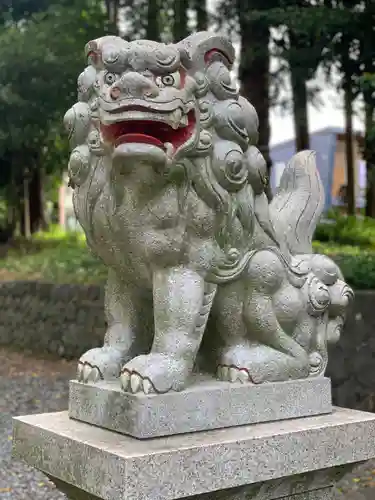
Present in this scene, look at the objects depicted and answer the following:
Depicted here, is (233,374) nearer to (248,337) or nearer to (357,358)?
(248,337)

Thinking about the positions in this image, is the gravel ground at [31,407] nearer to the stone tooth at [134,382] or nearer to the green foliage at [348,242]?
the green foliage at [348,242]

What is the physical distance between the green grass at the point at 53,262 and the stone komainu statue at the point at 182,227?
212 inches

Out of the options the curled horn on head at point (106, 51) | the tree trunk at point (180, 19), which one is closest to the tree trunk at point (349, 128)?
the tree trunk at point (180, 19)

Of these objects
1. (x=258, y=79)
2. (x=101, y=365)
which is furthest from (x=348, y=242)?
(x=101, y=365)

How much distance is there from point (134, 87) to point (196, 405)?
1.03 m

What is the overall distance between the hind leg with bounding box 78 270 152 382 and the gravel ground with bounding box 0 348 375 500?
2.42 metres

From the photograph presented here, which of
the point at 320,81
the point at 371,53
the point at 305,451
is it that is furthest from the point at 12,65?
the point at 305,451

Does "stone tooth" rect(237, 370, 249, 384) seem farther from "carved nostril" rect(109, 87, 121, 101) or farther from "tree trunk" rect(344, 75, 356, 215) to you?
"tree trunk" rect(344, 75, 356, 215)

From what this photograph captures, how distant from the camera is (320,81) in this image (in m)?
8.40

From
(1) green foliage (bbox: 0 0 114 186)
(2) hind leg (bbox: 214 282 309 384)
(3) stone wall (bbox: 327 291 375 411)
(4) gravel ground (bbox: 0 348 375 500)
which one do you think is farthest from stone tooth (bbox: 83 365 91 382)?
(1) green foliage (bbox: 0 0 114 186)

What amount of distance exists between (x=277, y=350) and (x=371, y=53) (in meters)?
4.77

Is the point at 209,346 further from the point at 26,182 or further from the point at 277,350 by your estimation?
the point at 26,182

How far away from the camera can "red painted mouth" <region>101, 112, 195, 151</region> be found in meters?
2.15

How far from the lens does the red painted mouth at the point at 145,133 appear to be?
2.15m
